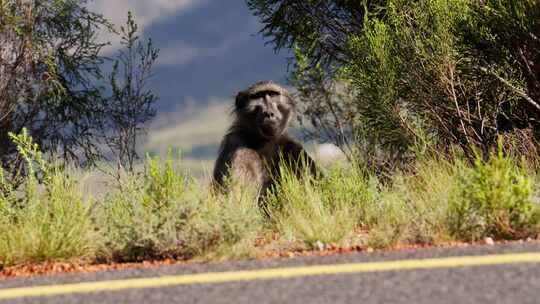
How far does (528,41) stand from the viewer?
11.7m

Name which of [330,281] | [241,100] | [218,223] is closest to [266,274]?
[330,281]

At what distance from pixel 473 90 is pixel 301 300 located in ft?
29.0

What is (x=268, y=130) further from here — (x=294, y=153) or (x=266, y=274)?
(x=266, y=274)

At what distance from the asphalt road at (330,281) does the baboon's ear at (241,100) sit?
16.6 ft

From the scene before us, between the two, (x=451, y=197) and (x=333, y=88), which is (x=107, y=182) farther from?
(x=333, y=88)

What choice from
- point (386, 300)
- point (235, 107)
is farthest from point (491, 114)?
point (386, 300)

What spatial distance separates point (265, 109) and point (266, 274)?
522 centimetres

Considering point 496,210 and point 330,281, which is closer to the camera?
point 330,281

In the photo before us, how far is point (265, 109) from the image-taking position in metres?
10.3

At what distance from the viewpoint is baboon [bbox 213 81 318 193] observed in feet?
33.9

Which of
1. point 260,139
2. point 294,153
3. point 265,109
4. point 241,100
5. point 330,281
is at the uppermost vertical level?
point 241,100

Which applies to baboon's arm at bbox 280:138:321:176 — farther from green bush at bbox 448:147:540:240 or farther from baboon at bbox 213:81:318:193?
green bush at bbox 448:147:540:240

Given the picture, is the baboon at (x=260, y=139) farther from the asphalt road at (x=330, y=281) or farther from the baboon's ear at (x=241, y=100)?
the asphalt road at (x=330, y=281)

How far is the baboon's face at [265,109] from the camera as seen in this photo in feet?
33.9
